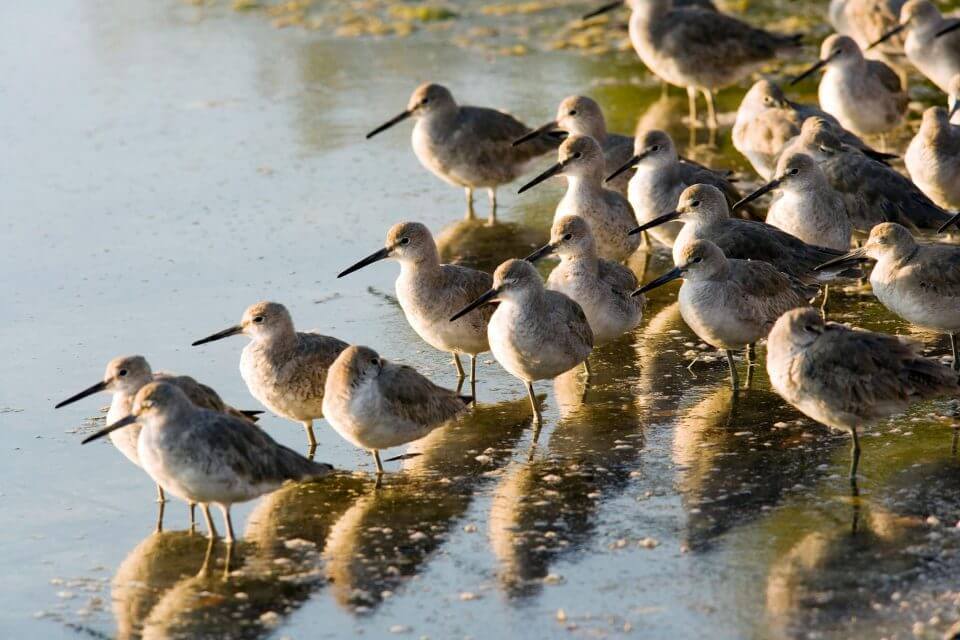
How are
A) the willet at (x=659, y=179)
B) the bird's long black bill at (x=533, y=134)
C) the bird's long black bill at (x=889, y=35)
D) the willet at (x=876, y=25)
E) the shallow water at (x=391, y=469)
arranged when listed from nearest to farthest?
the shallow water at (x=391, y=469), the willet at (x=659, y=179), the bird's long black bill at (x=533, y=134), the bird's long black bill at (x=889, y=35), the willet at (x=876, y=25)

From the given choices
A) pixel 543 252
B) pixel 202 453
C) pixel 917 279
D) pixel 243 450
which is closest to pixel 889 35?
pixel 917 279

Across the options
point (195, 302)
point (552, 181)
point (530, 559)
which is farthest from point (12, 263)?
point (530, 559)

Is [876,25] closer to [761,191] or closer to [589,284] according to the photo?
[761,191]

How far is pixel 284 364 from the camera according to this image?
24.2 feet

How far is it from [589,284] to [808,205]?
200 cm

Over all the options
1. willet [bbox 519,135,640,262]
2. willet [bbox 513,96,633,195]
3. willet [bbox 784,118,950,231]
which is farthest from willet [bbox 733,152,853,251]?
willet [bbox 513,96,633,195]

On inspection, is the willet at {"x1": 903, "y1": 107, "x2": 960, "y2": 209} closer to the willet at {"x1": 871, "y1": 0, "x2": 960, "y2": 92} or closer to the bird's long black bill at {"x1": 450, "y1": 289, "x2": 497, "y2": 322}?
the willet at {"x1": 871, "y1": 0, "x2": 960, "y2": 92}

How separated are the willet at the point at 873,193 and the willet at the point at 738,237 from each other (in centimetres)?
107

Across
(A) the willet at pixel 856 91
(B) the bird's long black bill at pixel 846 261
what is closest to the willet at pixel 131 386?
(B) the bird's long black bill at pixel 846 261

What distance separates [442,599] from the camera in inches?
231

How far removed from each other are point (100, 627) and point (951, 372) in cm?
392

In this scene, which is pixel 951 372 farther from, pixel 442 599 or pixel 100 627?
pixel 100 627

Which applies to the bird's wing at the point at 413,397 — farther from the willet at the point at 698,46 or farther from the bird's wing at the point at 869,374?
the willet at the point at 698,46

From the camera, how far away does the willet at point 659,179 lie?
1006cm
